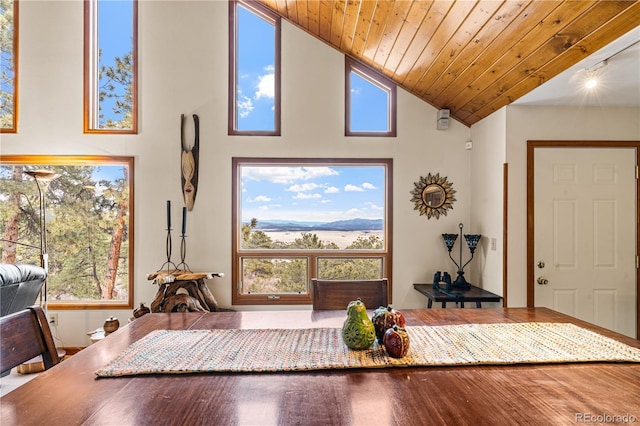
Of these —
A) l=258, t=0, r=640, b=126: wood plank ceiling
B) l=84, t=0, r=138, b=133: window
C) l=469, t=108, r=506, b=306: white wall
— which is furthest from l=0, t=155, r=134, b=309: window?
l=469, t=108, r=506, b=306: white wall

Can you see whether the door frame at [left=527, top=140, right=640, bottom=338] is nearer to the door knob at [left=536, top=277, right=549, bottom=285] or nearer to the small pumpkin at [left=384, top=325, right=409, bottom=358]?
the door knob at [left=536, top=277, right=549, bottom=285]

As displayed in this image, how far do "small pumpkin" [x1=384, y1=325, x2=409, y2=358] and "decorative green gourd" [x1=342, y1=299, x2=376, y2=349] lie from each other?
6cm

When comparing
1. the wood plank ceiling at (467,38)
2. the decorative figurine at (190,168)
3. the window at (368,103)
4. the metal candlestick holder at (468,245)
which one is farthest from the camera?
the window at (368,103)

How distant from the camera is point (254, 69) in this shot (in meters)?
3.87

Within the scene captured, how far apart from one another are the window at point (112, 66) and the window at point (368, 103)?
2.19 metres

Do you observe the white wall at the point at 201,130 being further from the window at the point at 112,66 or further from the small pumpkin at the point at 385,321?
the small pumpkin at the point at 385,321

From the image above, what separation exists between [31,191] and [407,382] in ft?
14.0

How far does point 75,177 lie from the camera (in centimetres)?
381

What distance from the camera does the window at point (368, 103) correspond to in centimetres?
384

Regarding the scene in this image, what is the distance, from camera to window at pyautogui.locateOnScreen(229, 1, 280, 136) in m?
3.82


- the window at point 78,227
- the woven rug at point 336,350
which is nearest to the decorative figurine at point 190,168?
the window at point 78,227

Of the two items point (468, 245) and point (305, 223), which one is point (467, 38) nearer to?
point (468, 245)

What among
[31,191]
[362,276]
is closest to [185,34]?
[31,191]

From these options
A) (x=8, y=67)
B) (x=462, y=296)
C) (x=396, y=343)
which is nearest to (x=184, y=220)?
(x=8, y=67)
